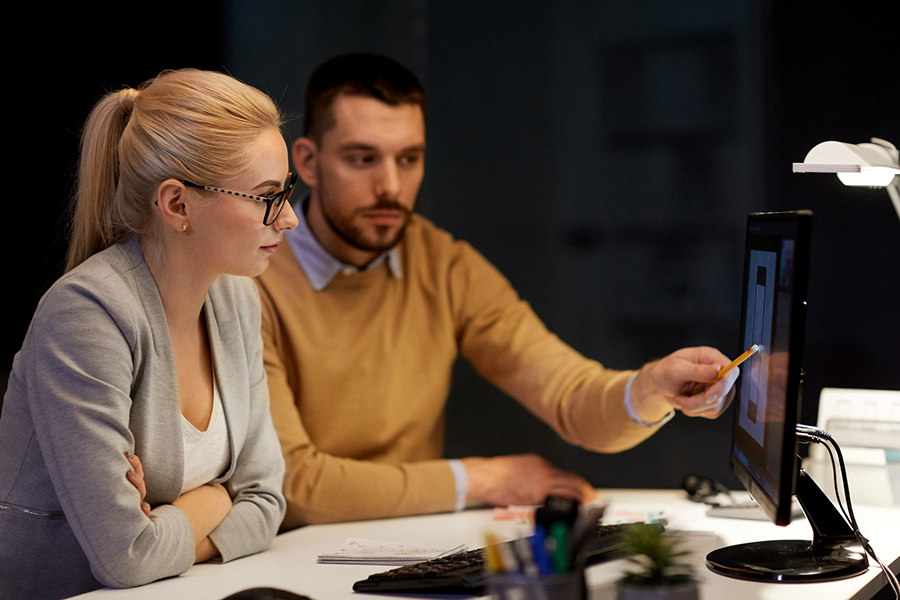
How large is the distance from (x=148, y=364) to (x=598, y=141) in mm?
1669

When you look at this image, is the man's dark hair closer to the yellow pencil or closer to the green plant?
the yellow pencil

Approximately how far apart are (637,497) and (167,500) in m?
1.01

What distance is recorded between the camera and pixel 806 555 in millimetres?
1497

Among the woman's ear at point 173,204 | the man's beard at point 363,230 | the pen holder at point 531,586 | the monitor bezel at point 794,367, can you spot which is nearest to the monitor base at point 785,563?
the monitor bezel at point 794,367

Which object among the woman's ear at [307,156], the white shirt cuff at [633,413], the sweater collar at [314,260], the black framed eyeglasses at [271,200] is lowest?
the white shirt cuff at [633,413]

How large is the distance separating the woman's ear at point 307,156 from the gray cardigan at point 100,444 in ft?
2.52

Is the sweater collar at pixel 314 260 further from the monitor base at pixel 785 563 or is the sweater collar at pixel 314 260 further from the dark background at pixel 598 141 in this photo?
the monitor base at pixel 785 563

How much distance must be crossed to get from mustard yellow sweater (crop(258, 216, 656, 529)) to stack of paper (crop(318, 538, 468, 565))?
14.3 inches

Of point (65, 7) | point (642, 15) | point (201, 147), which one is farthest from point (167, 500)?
point (642, 15)

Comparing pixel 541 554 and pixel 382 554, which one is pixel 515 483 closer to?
pixel 382 554

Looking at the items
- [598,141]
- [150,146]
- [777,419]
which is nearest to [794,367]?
[777,419]

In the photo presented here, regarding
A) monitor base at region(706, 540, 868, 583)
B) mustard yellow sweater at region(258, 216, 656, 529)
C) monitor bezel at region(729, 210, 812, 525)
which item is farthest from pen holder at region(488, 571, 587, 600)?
mustard yellow sweater at region(258, 216, 656, 529)

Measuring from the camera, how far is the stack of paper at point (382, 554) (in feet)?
5.18

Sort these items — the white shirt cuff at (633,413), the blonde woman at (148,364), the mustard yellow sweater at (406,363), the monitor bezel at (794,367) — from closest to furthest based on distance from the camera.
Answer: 1. the monitor bezel at (794,367)
2. the blonde woman at (148,364)
3. the white shirt cuff at (633,413)
4. the mustard yellow sweater at (406,363)
